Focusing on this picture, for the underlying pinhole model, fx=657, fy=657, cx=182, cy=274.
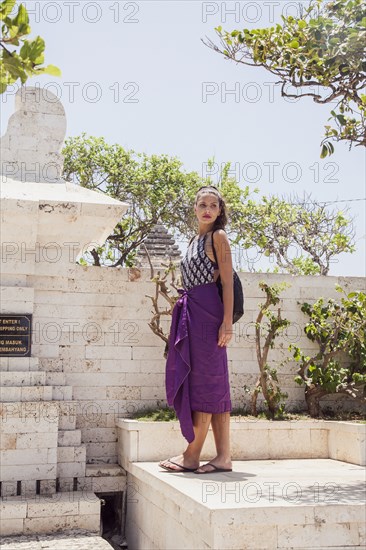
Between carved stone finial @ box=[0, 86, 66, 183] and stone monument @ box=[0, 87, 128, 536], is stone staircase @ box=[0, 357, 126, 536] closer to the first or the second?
stone monument @ box=[0, 87, 128, 536]

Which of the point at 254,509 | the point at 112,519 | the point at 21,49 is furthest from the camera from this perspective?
the point at 112,519

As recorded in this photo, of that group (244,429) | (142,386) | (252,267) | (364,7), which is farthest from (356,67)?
(252,267)

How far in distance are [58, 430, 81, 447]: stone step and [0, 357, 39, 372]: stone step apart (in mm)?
597

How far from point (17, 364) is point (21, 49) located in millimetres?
3370

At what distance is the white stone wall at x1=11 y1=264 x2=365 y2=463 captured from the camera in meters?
6.01

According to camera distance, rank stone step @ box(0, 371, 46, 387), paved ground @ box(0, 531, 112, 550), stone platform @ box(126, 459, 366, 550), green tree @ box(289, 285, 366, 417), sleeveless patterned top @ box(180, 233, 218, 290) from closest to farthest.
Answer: stone platform @ box(126, 459, 366, 550) → paved ground @ box(0, 531, 112, 550) → sleeveless patterned top @ box(180, 233, 218, 290) → stone step @ box(0, 371, 46, 387) → green tree @ box(289, 285, 366, 417)

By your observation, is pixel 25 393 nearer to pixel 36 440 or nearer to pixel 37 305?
pixel 36 440

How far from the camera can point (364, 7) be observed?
426 cm

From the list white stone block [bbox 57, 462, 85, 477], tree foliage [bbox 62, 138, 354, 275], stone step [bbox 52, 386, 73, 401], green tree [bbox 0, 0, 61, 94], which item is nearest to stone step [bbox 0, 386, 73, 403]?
stone step [bbox 52, 386, 73, 401]

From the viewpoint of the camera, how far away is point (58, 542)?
4.47 meters

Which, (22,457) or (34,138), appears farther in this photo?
(34,138)

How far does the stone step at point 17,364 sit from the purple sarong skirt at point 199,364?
4.81 ft

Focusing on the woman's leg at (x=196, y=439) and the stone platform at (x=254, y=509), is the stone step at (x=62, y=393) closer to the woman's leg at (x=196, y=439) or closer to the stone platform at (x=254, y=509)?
Result: the stone platform at (x=254, y=509)

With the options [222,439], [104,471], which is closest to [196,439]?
[222,439]
